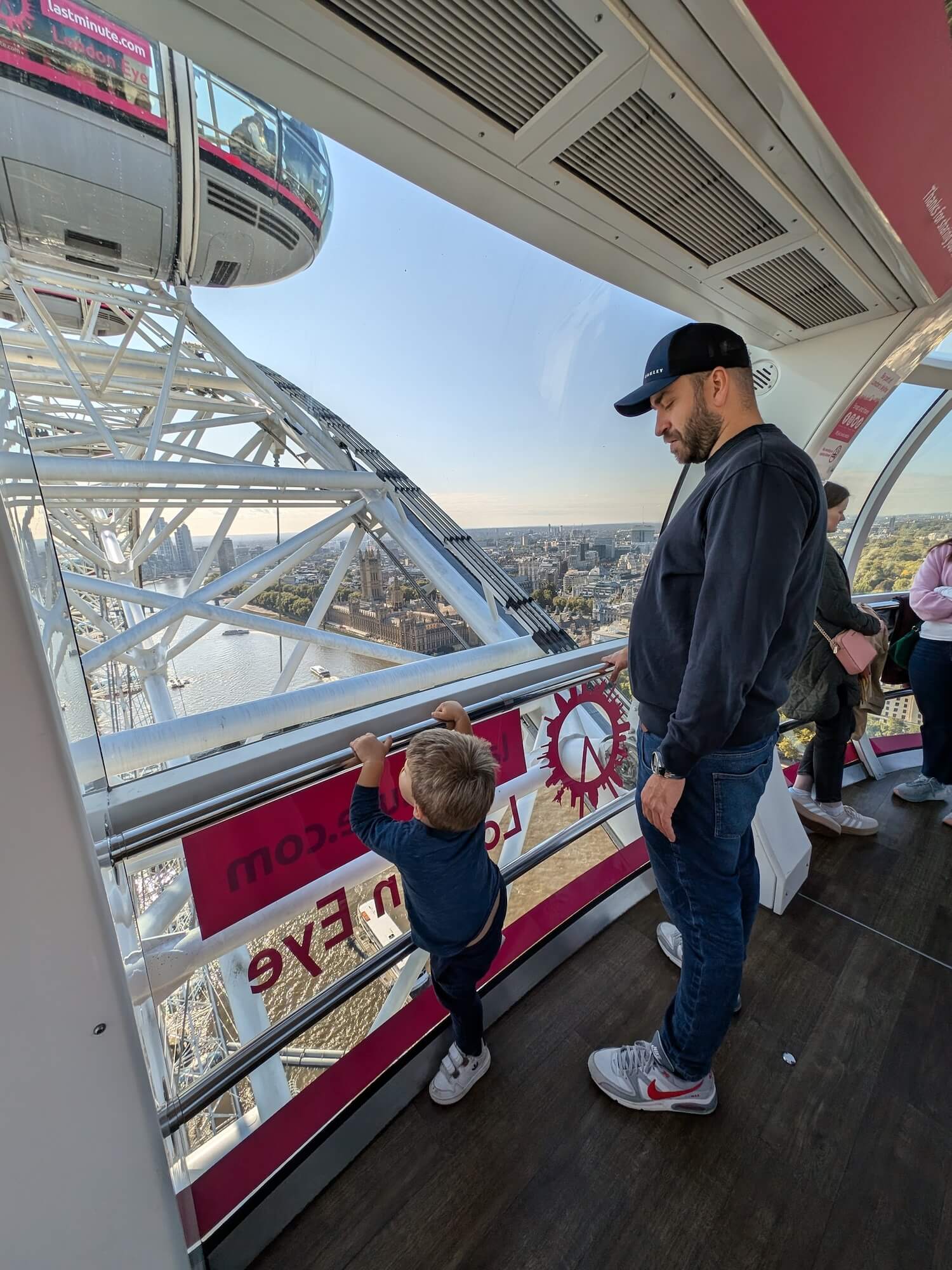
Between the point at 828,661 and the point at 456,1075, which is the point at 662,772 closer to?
the point at 456,1075

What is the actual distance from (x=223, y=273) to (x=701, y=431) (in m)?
6.48

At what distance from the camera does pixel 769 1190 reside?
3.22 feet

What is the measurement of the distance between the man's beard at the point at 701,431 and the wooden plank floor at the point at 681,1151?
4.62 feet

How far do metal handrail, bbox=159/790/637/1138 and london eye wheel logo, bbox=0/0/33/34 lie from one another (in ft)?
14.9

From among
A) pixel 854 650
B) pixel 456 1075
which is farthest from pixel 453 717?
pixel 854 650

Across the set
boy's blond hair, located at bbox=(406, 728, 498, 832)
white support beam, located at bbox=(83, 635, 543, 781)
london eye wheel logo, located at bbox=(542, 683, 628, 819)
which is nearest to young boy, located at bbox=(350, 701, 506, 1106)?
boy's blond hair, located at bbox=(406, 728, 498, 832)

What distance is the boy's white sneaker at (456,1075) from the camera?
3.67 feet

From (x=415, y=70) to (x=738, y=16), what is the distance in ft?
1.96

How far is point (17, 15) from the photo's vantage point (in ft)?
8.74

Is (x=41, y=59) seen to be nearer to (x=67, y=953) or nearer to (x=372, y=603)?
(x=372, y=603)

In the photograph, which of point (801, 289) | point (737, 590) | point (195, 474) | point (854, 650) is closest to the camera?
point (737, 590)

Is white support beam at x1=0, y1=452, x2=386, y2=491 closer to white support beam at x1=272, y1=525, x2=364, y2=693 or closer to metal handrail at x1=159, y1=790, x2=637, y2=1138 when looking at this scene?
white support beam at x1=272, y1=525, x2=364, y2=693

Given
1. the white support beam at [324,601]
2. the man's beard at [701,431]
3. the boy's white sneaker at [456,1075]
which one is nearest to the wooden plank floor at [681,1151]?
the boy's white sneaker at [456,1075]

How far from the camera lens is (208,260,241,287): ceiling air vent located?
17.2ft
